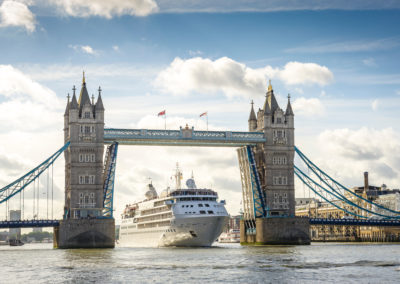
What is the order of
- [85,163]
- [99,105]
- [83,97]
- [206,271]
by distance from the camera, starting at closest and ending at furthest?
[206,271] → [85,163] → [99,105] → [83,97]

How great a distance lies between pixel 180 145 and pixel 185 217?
21022 mm

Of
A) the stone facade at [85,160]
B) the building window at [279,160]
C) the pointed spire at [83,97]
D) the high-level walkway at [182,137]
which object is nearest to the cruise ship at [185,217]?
the high-level walkway at [182,137]

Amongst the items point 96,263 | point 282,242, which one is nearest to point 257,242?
point 282,242

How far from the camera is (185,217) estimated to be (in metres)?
103

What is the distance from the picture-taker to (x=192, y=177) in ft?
375

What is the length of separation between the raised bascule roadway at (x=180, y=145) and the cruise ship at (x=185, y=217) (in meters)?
8.17

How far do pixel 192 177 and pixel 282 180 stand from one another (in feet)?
59.9

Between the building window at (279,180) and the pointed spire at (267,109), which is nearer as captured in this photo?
the building window at (279,180)

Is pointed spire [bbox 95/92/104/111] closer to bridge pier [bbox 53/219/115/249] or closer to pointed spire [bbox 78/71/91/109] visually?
pointed spire [bbox 78/71/91/109]

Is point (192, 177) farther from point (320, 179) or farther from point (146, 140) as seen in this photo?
point (320, 179)

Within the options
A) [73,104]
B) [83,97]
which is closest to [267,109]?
[83,97]

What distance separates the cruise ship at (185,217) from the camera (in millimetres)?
102875

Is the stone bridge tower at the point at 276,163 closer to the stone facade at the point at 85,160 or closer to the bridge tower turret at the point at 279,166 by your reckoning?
the bridge tower turret at the point at 279,166

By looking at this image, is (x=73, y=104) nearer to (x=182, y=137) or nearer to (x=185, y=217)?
(x=182, y=137)
